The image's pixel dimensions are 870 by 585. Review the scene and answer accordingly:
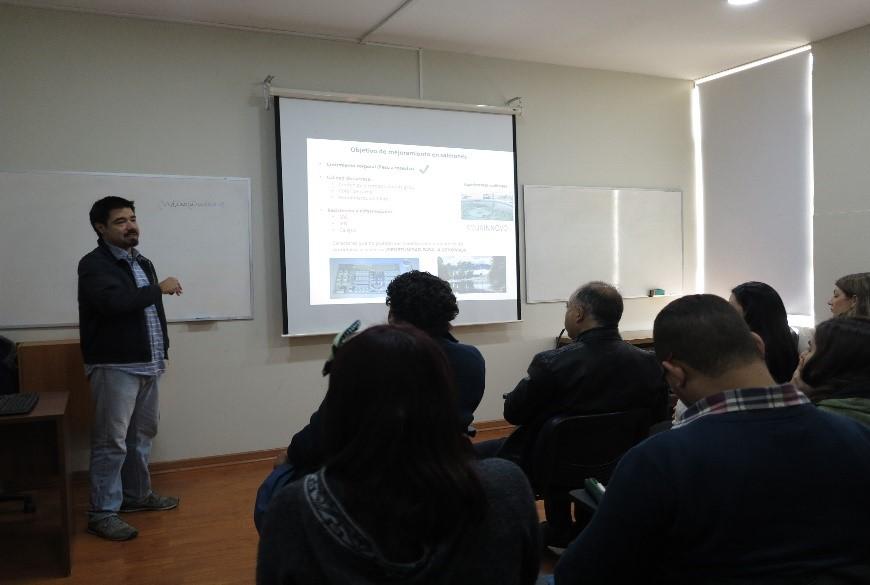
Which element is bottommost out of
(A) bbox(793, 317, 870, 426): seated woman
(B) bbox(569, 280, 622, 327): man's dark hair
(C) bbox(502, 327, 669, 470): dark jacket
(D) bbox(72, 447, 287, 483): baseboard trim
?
(D) bbox(72, 447, 287, 483): baseboard trim

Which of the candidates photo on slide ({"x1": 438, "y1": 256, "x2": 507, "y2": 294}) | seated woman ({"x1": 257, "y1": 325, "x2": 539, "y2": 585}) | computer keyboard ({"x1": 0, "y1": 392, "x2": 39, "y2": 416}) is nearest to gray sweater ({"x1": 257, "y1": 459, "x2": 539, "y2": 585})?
seated woman ({"x1": 257, "y1": 325, "x2": 539, "y2": 585})

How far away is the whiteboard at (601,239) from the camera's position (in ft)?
17.1

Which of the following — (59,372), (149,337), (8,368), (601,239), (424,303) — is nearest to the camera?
(424,303)

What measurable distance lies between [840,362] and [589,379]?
2.84 ft

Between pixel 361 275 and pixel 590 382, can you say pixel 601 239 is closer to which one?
pixel 361 275

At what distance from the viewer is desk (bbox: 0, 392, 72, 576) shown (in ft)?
8.95

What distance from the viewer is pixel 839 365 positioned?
1620 millimetres

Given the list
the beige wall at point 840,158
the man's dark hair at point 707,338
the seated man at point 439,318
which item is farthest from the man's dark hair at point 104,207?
the beige wall at point 840,158

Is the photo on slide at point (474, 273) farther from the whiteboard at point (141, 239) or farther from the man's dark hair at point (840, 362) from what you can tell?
the man's dark hair at point (840, 362)

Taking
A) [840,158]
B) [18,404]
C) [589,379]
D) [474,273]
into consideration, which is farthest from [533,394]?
[840,158]

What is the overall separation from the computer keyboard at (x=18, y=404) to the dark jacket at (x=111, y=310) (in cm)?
34

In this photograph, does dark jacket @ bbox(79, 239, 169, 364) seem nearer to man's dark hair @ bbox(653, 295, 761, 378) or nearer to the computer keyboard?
the computer keyboard

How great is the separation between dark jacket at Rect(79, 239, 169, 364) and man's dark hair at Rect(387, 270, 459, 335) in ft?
4.89

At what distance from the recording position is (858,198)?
4645 mm
